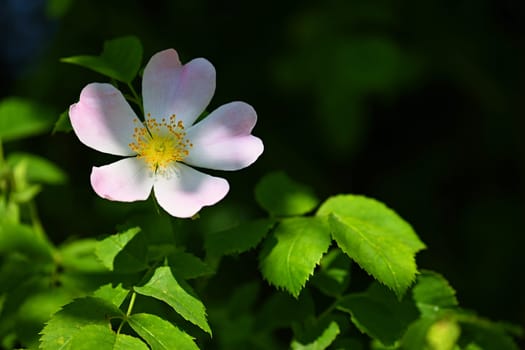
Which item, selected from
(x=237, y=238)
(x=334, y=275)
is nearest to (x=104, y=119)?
(x=237, y=238)

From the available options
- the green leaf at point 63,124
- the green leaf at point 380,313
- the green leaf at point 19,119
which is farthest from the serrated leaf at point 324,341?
the green leaf at point 19,119

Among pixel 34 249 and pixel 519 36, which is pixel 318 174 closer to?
pixel 519 36

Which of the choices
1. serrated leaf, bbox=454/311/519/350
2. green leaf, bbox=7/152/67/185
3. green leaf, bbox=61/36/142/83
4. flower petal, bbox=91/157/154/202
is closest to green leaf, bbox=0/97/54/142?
green leaf, bbox=7/152/67/185

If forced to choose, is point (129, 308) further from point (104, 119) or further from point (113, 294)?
point (104, 119)

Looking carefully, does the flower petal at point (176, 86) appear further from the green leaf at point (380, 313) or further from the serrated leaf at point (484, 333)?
the serrated leaf at point (484, 333)

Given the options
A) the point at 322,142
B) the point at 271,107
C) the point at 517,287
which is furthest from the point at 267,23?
the point at 517,287

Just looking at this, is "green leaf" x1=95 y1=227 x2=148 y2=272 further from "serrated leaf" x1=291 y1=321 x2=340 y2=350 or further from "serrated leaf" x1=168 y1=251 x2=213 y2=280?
"serrated leaf" x1=291 y1=321 x2=340 y2=350
